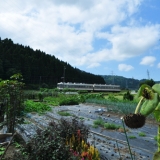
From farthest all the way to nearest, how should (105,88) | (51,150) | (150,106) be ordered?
(105,88)
(51,150)
(150,106)

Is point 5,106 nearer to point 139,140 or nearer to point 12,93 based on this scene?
point 12,93

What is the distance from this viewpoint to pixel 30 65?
6856 centimetres

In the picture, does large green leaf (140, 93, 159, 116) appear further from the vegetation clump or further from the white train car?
the white train car

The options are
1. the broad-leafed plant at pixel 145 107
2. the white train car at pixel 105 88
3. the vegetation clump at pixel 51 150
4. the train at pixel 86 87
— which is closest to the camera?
the broad-leafed plant at pixel 145 107

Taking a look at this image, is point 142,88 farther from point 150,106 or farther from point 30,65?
point 30,65

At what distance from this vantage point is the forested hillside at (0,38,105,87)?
61469 millimetres

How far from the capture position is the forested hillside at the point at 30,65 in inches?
2420

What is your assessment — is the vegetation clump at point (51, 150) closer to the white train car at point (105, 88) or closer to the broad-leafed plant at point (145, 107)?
the broad-leafed plant at point (145, 107)

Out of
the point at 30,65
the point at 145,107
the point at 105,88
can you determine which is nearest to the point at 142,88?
the point at 145,107

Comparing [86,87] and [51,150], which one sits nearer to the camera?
[51,150]

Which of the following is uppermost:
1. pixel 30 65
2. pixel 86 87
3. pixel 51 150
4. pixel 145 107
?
pixel 30 65

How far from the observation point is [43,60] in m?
75.1

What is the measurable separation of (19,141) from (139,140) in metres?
3.53

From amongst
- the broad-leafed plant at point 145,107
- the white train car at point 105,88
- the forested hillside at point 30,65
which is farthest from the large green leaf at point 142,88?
the forested hillside at point 30,65
